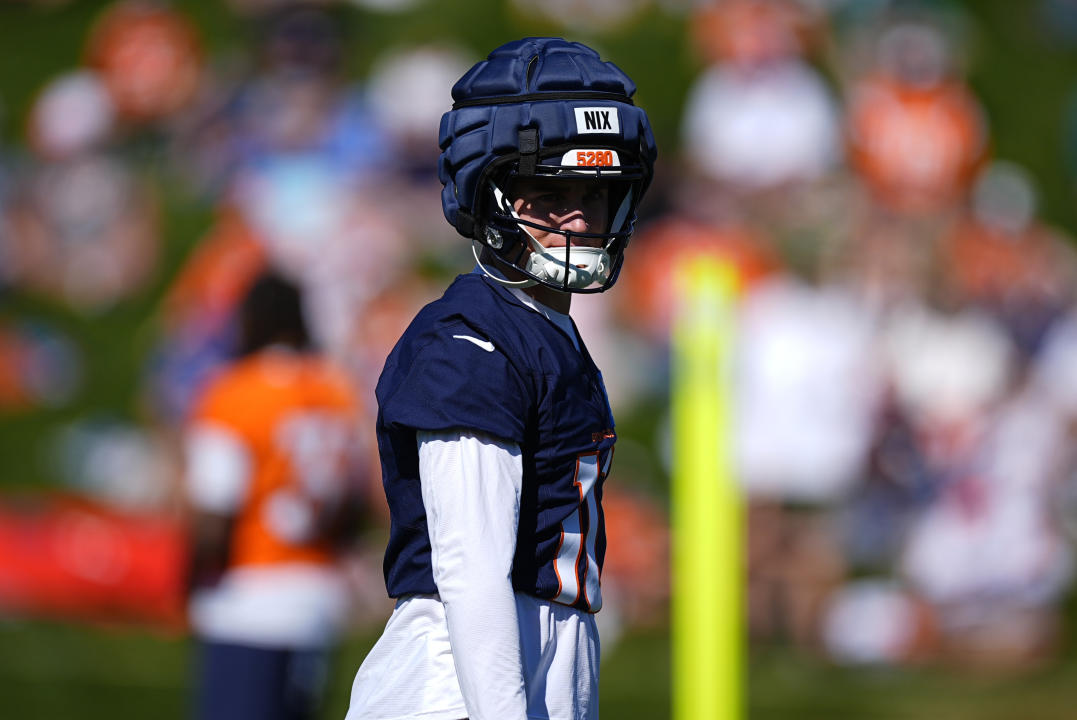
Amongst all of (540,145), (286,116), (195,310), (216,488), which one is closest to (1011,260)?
(286,116)

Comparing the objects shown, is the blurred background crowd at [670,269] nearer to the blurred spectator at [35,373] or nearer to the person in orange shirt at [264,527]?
the blurred spectator at [35,373]

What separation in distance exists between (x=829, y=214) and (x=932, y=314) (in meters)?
0.92

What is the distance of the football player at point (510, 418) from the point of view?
175cm

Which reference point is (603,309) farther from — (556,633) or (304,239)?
(556,633)

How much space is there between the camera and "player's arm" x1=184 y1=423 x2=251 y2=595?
159 inches

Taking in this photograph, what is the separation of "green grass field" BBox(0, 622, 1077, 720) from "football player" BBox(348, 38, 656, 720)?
4.53 metres

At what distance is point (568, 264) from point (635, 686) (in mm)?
5480

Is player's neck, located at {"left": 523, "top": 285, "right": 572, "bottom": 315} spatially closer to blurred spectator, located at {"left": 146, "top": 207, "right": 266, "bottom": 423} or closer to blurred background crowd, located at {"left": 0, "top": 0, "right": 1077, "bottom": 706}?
blurred background crowd, located at {"left": 0, "top": 0, "right": 1077, "bottom": 706}

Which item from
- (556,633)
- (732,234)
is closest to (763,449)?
(732,234)

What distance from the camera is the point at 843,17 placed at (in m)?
9.55

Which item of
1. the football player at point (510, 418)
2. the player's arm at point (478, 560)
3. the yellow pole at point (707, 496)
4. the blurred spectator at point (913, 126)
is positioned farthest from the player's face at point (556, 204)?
the blurred spectator at point (913, 126)

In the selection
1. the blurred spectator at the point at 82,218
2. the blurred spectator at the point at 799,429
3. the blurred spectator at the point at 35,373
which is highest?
the blurred spectator at the point at 82,218

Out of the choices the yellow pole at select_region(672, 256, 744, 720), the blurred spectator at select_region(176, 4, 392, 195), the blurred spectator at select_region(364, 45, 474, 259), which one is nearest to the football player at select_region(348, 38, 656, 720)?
the yellow pole at select_region(672, 256, 744, 720)

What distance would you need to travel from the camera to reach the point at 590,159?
1926 mm
